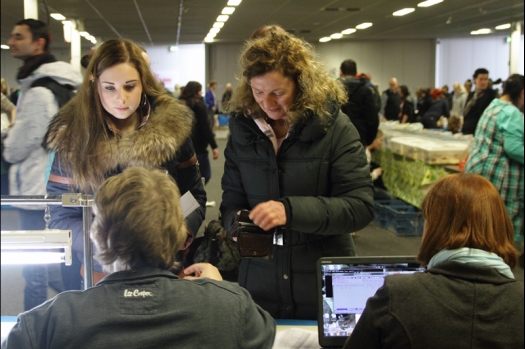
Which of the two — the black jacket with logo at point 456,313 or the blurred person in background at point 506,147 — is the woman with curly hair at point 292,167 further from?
the blurred person in background at point 506,147

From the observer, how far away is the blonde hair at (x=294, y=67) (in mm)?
1710

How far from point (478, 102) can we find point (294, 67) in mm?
4100

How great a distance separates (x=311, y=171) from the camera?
1762 mm

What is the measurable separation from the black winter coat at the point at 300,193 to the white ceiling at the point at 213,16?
46 cm

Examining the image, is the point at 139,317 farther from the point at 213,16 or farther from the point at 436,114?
the point at 436,114

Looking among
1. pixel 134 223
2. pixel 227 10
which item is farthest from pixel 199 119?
pixel 134 223

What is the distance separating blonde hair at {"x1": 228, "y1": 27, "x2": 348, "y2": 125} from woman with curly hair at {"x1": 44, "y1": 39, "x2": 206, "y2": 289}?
0.98 feet

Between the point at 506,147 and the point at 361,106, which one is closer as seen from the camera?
the point at 506,147

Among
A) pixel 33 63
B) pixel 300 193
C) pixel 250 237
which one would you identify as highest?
pixel 33 63

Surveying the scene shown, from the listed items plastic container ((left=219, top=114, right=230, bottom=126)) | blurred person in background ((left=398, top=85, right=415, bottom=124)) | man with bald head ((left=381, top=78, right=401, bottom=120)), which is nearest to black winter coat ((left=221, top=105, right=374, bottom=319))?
plastic container ((left=219, top=114, right=230, bottom=126))

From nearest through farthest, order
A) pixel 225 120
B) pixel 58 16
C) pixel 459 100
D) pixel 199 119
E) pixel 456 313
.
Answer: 1. pixel 456 313
2. pixel 58 16
3. pixel 199 119
4. pixel 225 120
5. pixel 459 100

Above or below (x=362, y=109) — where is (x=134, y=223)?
below

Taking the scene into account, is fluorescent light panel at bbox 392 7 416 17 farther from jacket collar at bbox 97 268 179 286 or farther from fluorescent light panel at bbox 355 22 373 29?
jacket collar at bbox 97 268 179 286

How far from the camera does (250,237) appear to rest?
1687 mm
